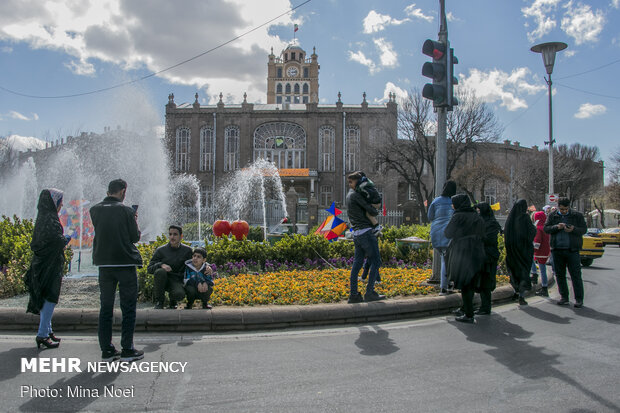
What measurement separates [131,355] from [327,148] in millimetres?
44308

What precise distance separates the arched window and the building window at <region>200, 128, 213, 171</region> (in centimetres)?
468

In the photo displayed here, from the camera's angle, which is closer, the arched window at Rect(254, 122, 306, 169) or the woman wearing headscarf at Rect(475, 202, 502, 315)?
the woman wearing headscarf at Rect(475, 202, 502, 315)

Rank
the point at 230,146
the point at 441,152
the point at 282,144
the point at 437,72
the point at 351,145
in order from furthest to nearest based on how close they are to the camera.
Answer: the point at 230,146 < the point at 282,144 < the point at 351,145 < the point at 441,152 < the point at 437,72

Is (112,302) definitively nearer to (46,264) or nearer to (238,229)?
(46,264)

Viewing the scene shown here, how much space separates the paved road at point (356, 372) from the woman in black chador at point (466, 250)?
1.54 feet

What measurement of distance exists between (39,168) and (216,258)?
167 feet

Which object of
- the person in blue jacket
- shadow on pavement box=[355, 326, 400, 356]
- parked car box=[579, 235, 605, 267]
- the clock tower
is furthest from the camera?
the clock tower

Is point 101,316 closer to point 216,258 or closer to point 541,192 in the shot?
point 216,258

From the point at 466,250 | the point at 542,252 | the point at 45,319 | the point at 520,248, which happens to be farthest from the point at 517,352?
the point at 45,319

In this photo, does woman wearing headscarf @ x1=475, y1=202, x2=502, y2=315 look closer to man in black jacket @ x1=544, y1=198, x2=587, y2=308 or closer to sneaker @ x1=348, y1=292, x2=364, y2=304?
man in black jacket @ x1=544, y1=198, x2=587, y2=308

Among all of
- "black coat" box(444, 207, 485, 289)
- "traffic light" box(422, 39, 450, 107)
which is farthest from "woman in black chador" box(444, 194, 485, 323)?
"traffic light" box(422, 39, 450, 107)

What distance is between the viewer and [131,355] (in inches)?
175

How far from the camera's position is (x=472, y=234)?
6199 millimetres

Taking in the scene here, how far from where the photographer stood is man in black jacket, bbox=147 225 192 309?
19.6ft
